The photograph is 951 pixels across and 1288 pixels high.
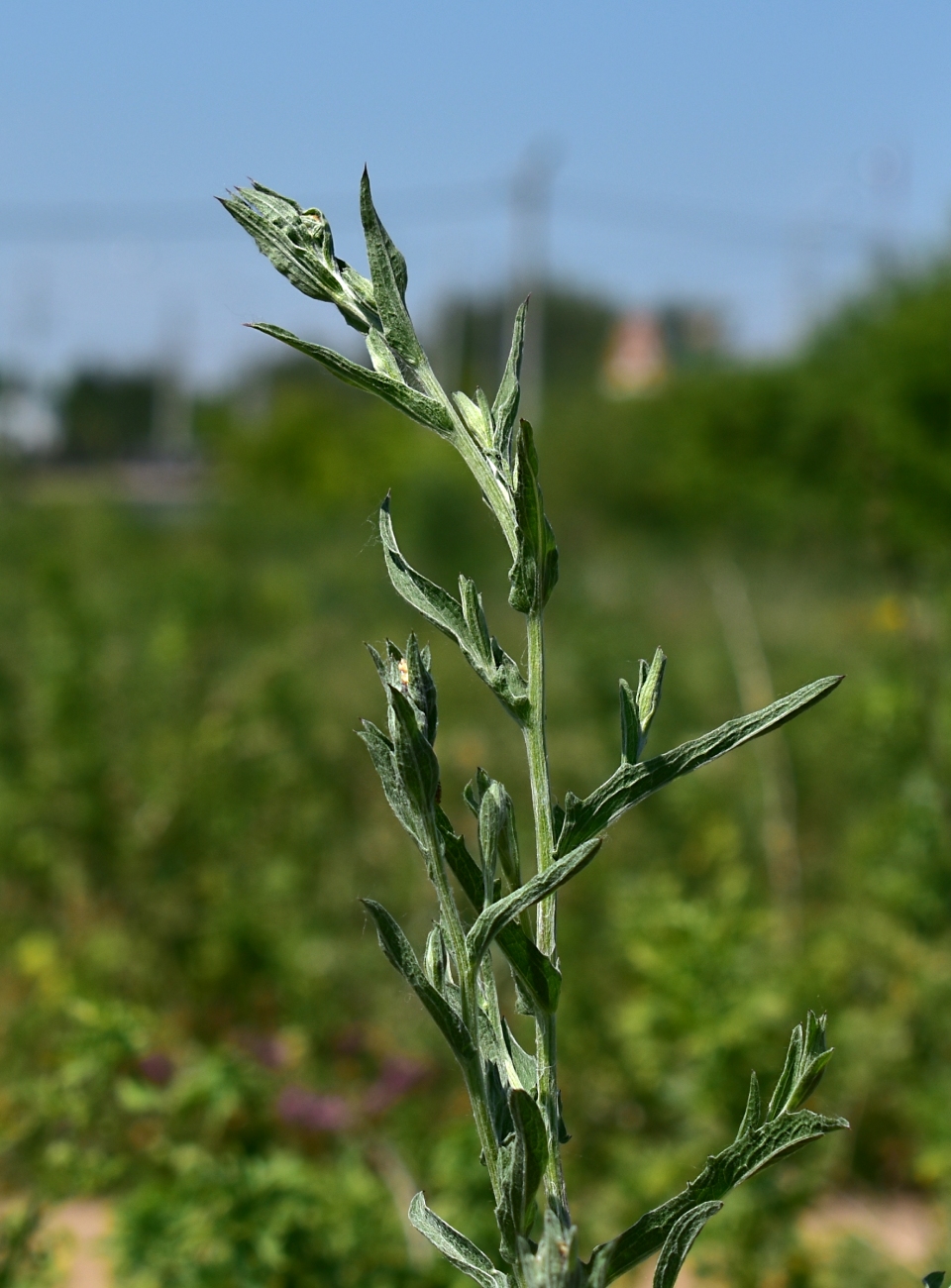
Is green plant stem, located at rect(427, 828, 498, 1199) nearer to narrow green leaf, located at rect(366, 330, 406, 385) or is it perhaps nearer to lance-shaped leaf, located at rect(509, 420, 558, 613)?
lance-shaped leaf, located at rect(509, 420, 558, 613)

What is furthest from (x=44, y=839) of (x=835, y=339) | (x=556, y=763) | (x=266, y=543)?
(x=835, y=339)

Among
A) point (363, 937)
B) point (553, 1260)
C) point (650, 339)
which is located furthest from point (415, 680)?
point (650, 339)

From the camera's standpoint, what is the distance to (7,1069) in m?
3.42

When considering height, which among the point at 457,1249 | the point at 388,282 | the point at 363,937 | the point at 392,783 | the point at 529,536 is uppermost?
the point at 388,282

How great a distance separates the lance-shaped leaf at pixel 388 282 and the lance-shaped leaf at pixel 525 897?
0.90 ft

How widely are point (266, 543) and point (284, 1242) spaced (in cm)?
1561

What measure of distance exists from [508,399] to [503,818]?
8.7 inches

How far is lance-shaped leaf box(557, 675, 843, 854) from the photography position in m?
0.69

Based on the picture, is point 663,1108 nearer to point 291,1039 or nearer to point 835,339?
point 291,1039

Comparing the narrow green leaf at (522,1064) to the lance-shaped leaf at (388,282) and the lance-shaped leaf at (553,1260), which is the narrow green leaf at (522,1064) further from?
the lance-shaped leaf at (388,282)

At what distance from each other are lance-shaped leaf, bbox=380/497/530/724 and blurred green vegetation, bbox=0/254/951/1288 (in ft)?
0.31

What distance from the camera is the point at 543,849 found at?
692 millimetres

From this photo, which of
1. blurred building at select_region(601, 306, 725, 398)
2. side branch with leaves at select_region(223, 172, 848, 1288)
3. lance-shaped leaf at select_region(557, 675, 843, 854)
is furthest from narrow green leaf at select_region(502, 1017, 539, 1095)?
blurred building at select_region(601, 306, 725, 398)

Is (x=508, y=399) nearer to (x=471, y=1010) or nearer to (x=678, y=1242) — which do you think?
(x=471, y=1010)
